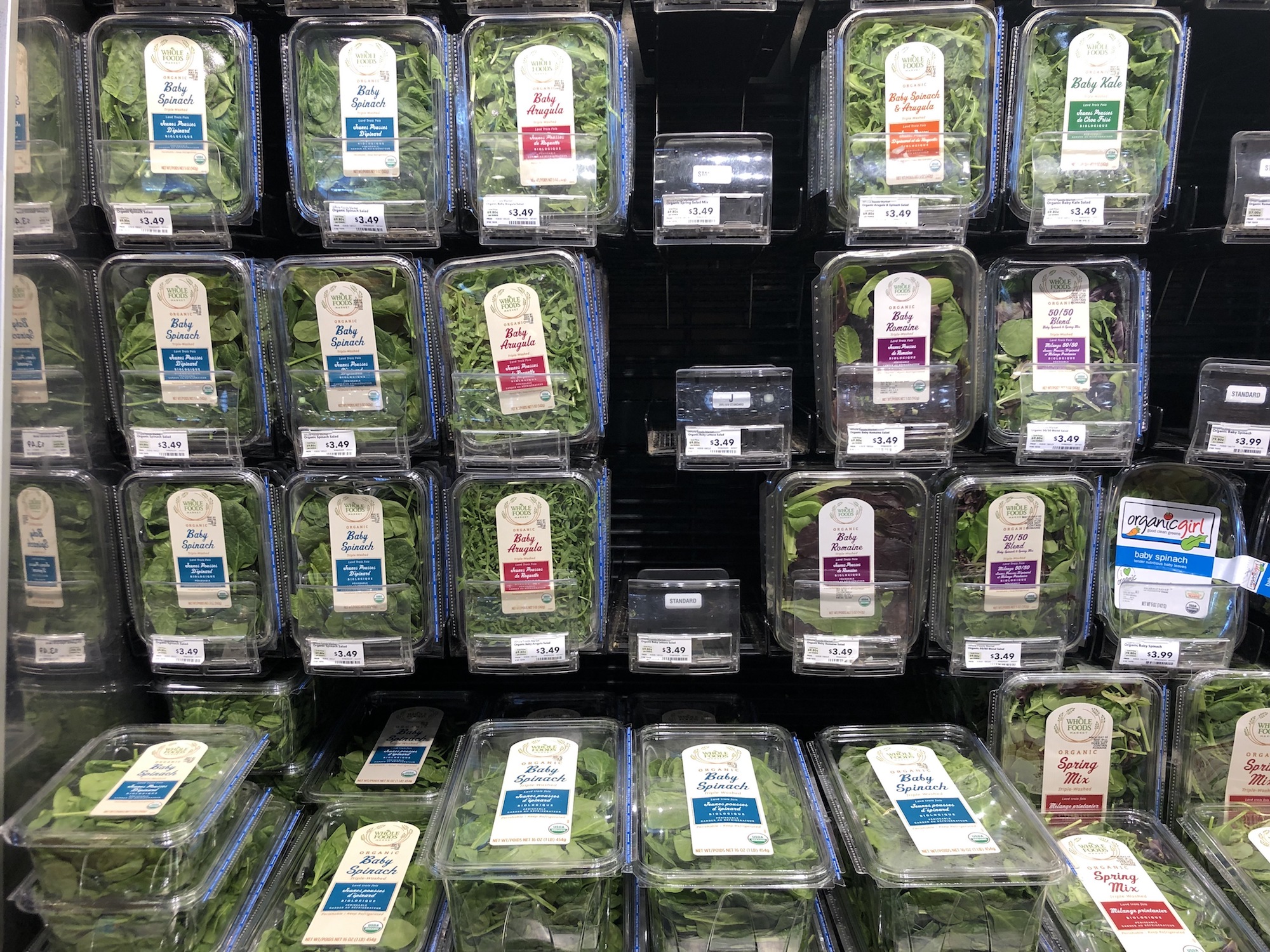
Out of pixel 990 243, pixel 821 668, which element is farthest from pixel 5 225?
pixel 990 243

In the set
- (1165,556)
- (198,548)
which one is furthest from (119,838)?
(1165,556)

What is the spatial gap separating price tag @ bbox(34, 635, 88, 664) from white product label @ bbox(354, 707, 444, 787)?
2.01ft

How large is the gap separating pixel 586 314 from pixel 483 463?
35cm

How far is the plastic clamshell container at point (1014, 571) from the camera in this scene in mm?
1557

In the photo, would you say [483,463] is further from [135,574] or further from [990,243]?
[990,243]

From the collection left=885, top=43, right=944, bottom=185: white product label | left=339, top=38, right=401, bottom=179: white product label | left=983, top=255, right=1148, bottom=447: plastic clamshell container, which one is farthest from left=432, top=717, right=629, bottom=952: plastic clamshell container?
left=885, top=43, right=944, bottom=185: white product label

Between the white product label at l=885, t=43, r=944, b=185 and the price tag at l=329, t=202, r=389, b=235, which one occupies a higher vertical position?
the white product label at l=885, t=43, r=944, b=185

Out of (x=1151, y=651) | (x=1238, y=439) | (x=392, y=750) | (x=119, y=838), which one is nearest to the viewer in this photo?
(x=119, y=838)

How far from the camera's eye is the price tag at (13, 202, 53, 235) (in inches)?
55.3

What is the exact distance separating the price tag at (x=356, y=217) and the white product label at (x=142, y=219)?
32 cm

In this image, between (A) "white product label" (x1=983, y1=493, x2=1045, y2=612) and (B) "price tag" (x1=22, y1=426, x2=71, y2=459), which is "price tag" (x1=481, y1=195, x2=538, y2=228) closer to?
(B) "price tag" (x1=22, y1=426, x2=71, y2=459)

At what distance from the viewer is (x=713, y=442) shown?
4.88 feet

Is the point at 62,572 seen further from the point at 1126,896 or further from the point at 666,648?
the point at 1126,896

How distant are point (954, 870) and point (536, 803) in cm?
73
